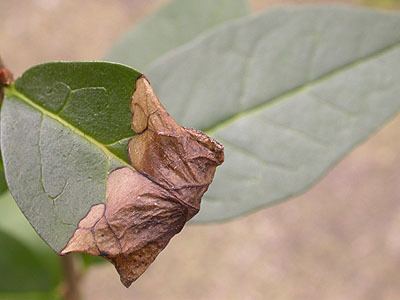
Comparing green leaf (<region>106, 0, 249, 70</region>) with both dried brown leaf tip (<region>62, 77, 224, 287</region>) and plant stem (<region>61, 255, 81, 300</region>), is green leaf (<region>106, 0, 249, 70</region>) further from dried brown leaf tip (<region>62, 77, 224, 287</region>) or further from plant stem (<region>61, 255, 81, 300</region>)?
dried brown leaf tip (<region>62, 77, 224, 287</region>)

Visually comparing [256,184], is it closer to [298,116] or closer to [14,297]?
[298,116]

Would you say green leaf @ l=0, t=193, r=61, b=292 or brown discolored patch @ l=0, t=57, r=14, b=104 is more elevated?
brown discolored patch @ l=0, t=57, r=14, b=104

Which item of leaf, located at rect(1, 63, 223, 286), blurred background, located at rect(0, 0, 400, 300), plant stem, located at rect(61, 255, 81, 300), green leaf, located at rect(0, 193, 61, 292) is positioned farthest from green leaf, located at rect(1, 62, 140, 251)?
blurred background, located at rect(0, 0, 400, 300)

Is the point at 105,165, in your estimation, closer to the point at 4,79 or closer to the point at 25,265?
the point at 4,79

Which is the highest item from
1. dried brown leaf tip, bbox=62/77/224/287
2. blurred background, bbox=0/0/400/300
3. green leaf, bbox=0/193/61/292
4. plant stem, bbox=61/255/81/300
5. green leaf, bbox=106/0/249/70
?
dried brown leaf tip, bbox=62/77/224/287

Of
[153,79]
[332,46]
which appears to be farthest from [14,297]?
[332,46]
